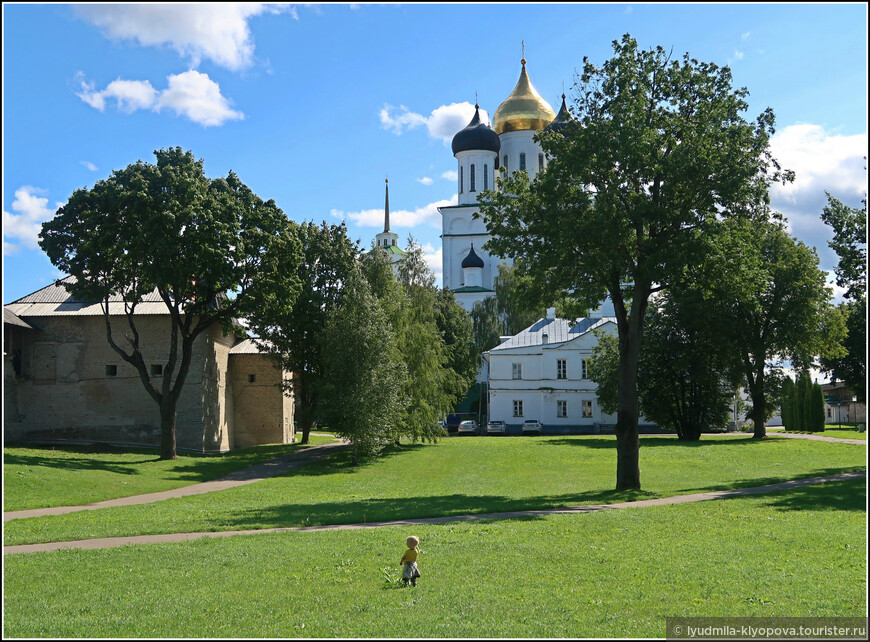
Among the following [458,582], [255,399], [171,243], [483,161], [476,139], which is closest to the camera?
[458,582]

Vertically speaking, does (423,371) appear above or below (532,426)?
above

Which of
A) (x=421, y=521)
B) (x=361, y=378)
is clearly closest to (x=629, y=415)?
(x=421, y=521)

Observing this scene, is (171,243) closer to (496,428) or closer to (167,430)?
(167,430)

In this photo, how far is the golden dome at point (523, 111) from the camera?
89188 millimetres

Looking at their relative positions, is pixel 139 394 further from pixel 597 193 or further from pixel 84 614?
pixel 84 614

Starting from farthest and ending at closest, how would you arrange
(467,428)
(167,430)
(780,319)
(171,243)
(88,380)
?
(467,428) < (780,319) < (88,380) < (167,430) < (171,243)

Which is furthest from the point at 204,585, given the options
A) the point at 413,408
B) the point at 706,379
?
the point at 706,379

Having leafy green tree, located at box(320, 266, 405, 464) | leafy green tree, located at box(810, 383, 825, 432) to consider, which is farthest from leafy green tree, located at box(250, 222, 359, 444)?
leafy green tree, located at box(810, 383, 825, 432)

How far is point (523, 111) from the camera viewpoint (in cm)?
8962

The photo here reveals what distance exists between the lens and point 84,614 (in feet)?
30.2

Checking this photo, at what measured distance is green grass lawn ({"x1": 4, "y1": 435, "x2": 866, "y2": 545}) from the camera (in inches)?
706

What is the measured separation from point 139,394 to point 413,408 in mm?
14129

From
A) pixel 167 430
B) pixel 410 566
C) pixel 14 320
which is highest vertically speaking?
pixel 14 320

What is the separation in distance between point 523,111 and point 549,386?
4242cm
